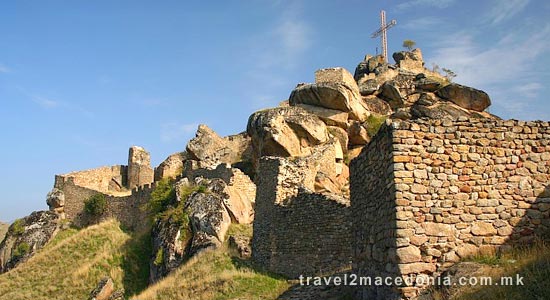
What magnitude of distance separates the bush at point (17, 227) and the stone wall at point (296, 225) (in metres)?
22.4

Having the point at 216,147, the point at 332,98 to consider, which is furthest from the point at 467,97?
the point at 216,147

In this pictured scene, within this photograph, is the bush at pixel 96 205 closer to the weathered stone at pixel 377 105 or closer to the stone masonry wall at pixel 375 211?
the weathered stone at pixel 377 105

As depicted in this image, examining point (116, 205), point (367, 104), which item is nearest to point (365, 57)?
point (367, 104)

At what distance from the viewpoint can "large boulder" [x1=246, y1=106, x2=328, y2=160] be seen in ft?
91.0

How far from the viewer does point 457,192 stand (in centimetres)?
857

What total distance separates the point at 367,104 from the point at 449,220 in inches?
1107

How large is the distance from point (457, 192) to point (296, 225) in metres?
9.49

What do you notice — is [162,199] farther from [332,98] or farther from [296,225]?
[296,225]

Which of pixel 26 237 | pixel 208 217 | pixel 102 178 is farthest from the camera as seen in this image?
pixel 102 178

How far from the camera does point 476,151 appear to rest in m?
8.79

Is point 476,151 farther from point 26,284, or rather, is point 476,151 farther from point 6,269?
point 6,269

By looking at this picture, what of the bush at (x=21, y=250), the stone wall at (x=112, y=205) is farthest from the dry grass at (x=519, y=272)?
the bush at (x=21, y=250)

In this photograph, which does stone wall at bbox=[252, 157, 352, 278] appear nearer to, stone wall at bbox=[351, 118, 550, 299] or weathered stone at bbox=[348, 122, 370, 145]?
stone wall at bbox=[351, 118, 550, 299]

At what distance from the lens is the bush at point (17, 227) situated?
34656mm
